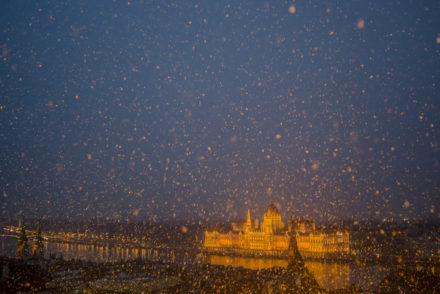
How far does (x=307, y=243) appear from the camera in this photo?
49156 mm

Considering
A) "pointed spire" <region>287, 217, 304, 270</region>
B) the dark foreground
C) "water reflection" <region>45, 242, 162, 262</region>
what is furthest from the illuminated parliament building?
"pointed spire" <region>287, 217, 304, 270</region>

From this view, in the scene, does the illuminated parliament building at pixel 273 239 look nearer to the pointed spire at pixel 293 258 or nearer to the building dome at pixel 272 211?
the building dome at pixel 272 211

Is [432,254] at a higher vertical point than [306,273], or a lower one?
lower

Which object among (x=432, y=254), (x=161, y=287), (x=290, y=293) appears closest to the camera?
(x=290, y=293)

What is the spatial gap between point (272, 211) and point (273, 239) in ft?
19.7

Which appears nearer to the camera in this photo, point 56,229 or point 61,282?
point 61,282

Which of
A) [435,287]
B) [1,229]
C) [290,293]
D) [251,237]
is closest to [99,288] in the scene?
[290,293]

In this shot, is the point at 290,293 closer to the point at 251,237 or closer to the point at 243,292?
the point at 243,292

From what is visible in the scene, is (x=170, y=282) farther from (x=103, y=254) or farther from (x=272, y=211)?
(x=272, y=211)

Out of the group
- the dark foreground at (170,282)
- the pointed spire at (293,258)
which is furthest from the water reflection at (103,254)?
the pointed spire at (293,258)

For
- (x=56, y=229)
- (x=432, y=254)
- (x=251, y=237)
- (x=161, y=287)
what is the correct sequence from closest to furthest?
(x=161, y=287) < (x=432, y=254) < (x=251, y=237) < (x=56, y=229)

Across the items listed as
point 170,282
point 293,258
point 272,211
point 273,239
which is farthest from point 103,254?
point 293,258

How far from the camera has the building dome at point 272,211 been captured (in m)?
57.0

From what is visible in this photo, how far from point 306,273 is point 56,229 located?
322 ft
